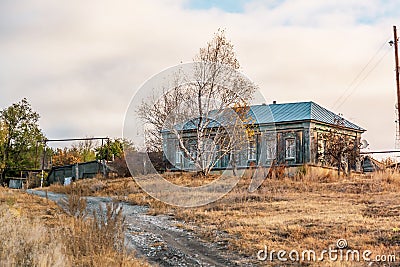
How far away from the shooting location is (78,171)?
35.0 meters

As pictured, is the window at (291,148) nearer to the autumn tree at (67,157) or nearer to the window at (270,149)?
the window at (270,149)

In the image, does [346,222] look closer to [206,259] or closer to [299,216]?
[299,216]

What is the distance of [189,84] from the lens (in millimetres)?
25953

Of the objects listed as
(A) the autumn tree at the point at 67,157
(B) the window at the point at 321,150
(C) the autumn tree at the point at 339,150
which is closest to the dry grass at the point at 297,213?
(C) the autumn tree at the point at 339,150

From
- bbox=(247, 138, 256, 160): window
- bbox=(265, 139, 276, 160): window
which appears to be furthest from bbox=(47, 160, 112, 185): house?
bbox=(265, 139, 276, 160): window

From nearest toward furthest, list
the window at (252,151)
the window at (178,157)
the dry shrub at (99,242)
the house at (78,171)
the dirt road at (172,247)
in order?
the dry shrub at (99,242), the dirt road at (172,247), the window at (178,157), the window at (252,151), the house at (78,171)

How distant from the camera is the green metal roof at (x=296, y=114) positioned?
32.9m

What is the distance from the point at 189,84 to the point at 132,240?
1434 centimetres

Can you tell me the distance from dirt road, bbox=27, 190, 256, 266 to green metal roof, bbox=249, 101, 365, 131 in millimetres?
17979

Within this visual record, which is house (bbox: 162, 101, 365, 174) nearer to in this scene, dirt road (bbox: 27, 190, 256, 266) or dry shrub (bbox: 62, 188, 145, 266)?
dirt road (bbox: 27, 190, 256, 266)

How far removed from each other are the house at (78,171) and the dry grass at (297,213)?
816cm

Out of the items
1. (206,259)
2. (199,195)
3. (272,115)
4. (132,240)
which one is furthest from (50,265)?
(272,115)

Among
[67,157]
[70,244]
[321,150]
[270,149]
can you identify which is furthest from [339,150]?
[67,157]

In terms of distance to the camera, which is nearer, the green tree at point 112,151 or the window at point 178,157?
the window at point 178,157
